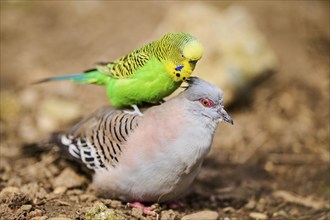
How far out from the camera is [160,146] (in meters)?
5.04

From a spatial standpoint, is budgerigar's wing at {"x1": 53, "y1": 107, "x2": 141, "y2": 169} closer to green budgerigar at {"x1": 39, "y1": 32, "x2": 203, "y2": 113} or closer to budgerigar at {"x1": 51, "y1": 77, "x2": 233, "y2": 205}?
budgerigar at {"x1": 51, "y1": 77, "x2": 233, "y2": 205}

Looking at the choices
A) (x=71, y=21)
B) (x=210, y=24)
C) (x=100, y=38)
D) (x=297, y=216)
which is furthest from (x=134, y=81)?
(x=71, y=21)

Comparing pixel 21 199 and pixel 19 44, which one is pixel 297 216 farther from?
pixel 19 44

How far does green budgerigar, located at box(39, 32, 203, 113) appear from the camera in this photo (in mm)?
4977

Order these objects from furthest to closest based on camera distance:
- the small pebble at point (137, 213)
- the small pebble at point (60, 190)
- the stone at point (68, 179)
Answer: the stone at point (68, 179), the small pebble at point (60, 190), the small pebble at point (137, 213)

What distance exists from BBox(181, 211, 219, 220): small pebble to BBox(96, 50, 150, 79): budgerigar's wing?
4.58ft

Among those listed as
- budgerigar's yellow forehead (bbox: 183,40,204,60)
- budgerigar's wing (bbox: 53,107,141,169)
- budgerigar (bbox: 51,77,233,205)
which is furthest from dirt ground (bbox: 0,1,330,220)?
budgerigar's yellow forehead (bbox: 183,40,204,60)

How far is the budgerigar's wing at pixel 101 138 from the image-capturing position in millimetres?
5355

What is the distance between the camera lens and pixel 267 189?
670cm

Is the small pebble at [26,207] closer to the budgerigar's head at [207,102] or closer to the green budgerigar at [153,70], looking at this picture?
the green budgerigar at [153,70]

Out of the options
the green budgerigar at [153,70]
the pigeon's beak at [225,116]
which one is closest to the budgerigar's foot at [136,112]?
the green budgerigar at [153,70]

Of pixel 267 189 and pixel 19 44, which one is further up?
pixel 19 44

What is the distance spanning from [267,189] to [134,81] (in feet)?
7.68

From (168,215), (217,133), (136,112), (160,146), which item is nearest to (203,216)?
(168,215)
